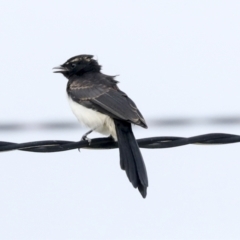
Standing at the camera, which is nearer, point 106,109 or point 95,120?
point 106,109

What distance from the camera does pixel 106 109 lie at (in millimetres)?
8242

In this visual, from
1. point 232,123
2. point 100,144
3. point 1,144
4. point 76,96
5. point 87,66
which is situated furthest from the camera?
point 87,66

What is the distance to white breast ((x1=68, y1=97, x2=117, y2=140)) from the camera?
27.2 feet

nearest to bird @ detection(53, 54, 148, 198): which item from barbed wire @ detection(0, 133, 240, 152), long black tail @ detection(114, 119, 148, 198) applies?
long black tail @ detection(114, 119, 148, 198)

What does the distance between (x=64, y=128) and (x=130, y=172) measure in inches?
55.8

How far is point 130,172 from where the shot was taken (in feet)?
24.6

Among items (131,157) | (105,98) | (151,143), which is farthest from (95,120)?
(151,143)

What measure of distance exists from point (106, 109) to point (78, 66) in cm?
213

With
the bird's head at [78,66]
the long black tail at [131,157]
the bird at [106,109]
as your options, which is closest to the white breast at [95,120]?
the bird at [106,109]

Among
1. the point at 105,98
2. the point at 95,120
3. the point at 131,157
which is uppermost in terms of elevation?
the point at 105,98

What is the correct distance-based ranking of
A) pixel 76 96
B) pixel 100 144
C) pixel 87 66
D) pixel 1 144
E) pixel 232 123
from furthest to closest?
pixel 87 66 → pixel 76 96 → pixel 232 123 → pixel 100 144 → pixel 1 144

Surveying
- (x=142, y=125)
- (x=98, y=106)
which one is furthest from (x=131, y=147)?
(x=98, y=106)

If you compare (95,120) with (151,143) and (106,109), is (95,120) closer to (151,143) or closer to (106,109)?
(106,109)

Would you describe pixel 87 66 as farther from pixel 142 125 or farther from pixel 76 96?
pixel 142 125
